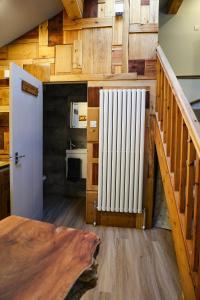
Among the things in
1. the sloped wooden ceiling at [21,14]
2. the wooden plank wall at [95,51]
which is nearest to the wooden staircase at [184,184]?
the wooden plank wall at [95,51]

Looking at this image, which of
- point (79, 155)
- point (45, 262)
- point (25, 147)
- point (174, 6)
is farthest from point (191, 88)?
point (45, 262)

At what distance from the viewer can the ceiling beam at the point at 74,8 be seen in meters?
2.51

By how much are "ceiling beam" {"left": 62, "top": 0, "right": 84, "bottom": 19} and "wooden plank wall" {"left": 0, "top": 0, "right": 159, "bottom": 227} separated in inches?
3.0

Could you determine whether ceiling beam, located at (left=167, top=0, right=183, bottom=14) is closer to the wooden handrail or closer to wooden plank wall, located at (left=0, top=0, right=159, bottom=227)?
wooden plank wall, located at (left=0, top=0, right=159, bottom=227)

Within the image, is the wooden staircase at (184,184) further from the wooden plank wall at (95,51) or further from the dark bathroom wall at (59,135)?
the dark bathroom wall at (59,135)

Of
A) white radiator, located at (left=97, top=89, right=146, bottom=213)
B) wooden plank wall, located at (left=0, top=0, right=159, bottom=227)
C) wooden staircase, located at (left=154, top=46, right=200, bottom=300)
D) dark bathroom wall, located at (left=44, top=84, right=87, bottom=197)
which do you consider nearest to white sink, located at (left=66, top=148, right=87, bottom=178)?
dark bathroom wall, located at (left=44, top=84, right=87, bottom=197)

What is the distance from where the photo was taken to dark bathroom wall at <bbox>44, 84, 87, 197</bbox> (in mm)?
4227

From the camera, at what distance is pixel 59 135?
171 inches

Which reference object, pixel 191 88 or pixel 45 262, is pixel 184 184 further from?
pixel 191 88

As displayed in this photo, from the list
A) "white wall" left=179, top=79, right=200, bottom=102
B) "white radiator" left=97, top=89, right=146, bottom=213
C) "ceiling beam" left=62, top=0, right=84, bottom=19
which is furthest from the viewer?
"white wall" left=179, top=79, right=200, bottom=102

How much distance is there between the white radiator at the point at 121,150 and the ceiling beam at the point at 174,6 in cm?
222

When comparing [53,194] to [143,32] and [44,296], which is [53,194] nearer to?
[143,32]

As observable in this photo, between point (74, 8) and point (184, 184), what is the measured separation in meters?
2.42

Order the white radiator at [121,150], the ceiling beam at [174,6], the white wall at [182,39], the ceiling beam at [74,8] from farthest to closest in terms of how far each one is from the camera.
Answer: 1. the white wall at [182,39]
2. the ceiling beam at [174,6]
3. the white radiator at [121,150]
4. the ceiling beam at [74,8]
